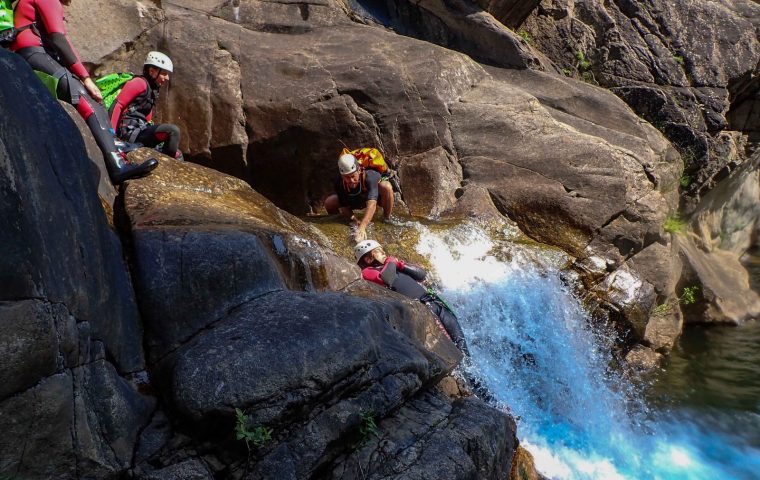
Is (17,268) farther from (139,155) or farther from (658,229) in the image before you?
(658,229)

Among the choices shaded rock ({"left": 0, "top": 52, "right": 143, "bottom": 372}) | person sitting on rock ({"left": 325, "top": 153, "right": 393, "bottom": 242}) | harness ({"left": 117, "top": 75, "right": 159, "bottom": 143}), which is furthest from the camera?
person sitting on rock ({"left": 325, "top": 153, "right": 393, "bottom": 242})

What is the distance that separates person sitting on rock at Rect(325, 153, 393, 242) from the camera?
29.0ft

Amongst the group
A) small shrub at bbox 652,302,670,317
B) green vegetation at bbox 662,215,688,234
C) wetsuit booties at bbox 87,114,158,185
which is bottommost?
small shrub at bbox 652,302,670,317

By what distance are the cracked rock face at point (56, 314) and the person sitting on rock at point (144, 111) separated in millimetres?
3087

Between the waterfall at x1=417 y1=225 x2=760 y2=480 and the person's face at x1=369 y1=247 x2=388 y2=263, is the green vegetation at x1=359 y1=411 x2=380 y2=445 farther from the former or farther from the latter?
the person's face at x1=369 y1=247 x2=388 y2=263

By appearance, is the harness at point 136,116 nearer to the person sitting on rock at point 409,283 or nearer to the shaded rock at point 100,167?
the shaded rock at point 100,167

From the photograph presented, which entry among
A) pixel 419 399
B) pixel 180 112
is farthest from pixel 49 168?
pixel 180 112

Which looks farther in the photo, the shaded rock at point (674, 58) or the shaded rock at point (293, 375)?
the shaded rock at point (674, 58)

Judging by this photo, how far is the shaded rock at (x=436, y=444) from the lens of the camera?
162 inches

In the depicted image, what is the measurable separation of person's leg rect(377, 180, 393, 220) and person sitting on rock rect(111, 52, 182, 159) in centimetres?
300

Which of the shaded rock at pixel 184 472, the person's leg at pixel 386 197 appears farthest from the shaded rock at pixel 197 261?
the person's leg at pixel 386 197

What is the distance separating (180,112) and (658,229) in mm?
7757

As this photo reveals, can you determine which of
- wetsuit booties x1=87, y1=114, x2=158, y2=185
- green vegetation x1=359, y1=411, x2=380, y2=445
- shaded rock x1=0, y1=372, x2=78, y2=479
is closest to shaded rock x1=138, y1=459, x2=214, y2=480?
shaded rock x1=0, y1=372, x2=78, y2=479

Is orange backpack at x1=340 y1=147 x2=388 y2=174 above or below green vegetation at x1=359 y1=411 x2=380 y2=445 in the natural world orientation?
below
